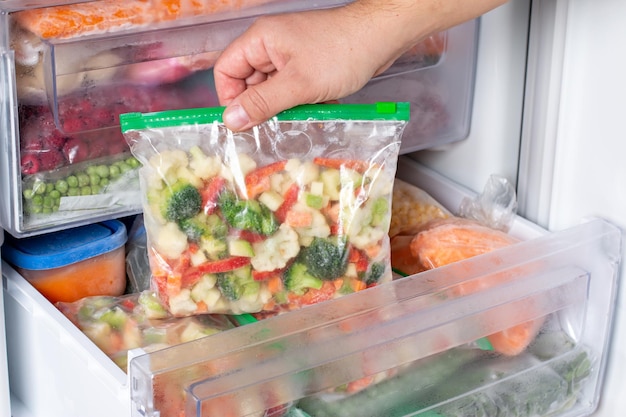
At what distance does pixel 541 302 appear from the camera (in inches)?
40.8

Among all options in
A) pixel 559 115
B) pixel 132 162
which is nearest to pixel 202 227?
pixel 132 162

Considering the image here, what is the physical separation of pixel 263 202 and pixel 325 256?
0.28 ft

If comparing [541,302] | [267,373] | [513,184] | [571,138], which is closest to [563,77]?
[571,138]

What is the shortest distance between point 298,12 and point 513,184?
0.42 metres

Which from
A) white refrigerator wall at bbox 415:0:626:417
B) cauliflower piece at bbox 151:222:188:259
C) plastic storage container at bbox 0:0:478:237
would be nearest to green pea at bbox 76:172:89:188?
plastic storage container at bbox 0:0:478:237

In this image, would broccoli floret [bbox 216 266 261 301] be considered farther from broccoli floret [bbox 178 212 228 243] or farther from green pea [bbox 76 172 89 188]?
green pea [bbox 76 172 89 188]

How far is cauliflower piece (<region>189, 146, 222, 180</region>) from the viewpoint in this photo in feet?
3.16

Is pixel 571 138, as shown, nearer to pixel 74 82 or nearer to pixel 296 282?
pixel 296 282

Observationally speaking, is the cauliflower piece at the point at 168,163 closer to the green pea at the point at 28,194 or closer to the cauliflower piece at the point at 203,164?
the cauliflower piece at the point at 203,164

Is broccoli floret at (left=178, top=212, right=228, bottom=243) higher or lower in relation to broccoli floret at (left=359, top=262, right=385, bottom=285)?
higher

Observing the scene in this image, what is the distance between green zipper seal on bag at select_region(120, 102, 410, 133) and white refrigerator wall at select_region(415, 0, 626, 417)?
25cm

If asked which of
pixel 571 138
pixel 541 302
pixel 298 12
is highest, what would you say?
pixel 298 12

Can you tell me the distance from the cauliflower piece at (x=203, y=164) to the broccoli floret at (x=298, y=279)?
0.13 metres

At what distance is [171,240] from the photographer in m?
0.96
